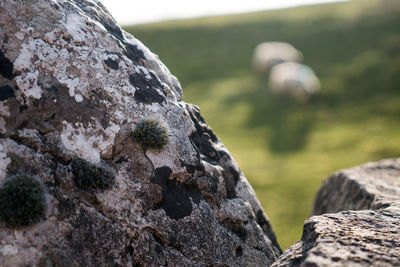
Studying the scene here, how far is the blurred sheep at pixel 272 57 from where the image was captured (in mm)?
39281

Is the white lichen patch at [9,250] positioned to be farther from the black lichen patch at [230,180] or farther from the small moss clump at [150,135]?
the black lichen patch at [230,180]

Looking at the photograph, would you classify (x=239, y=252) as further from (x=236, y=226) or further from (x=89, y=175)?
(x=89, y=175)

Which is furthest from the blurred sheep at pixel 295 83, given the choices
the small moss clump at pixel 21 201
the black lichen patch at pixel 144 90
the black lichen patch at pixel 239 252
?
the small moss clump at pixel 21 201

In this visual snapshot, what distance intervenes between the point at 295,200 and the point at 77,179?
1434cm

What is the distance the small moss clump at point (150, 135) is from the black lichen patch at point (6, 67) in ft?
7.34

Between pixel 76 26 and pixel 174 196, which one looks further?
→ pixel 76 26

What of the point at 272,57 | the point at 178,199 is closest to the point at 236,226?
the point at 178,199

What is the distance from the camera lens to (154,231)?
19.7 ft

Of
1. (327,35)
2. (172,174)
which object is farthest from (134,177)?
(327,35)

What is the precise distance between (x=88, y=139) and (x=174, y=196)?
1.84 metres

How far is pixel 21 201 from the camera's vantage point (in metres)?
5.03

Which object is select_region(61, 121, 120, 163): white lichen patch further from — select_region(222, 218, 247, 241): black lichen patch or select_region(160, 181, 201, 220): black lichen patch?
select_region(222, 218, 247, 241): black lichen patch

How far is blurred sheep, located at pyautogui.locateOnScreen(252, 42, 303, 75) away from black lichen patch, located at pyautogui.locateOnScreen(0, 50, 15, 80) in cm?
3576

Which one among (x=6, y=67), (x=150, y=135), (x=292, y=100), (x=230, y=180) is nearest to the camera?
(x=6, y=67)
